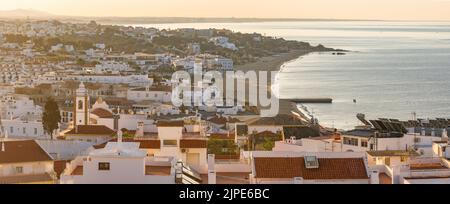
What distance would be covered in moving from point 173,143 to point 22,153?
3.46 ft

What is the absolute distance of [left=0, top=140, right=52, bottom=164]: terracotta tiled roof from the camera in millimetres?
5703

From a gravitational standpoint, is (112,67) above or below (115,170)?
below

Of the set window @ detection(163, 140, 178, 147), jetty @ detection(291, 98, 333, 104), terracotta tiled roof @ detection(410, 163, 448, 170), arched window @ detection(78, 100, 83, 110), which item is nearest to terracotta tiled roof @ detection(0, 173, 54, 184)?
window @ detection(163, 140, 178, 147)

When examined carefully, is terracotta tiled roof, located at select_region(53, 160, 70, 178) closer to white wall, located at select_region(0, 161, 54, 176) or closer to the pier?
white wall, located at select_region(0, 161, 54, 176)

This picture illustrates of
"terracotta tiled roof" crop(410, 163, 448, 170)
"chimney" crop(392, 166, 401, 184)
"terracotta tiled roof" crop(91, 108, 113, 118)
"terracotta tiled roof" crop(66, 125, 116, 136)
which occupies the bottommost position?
"terracotta tiled roof" crop(91, 108, 113, 118)

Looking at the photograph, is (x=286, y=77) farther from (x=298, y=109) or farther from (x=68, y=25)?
(x=68, y=25)

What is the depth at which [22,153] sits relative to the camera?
5824 mm

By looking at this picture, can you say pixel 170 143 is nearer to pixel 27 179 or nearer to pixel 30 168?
pixel 30 168

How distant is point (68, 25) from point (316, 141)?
54039 millimetres

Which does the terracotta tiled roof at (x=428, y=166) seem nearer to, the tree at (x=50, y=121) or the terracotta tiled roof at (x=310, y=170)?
the terracotta tiled roof at (x=310, y=170)

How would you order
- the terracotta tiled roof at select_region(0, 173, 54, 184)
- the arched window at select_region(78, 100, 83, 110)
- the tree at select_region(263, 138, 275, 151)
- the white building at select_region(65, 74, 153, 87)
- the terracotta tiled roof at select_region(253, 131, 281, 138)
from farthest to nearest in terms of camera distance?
the white building at select_region(65, 74, 153, 87), the arched window at select_region(78, 100, 83, 110), the terracotta tiled roof at select_region(253, 131, 281, 138), the tree at select_region(263, 138, 275, 151), the terracotta tiled roof at select_region(0, 173, 54, 184)

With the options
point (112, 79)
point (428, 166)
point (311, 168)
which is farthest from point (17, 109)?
point (311, 168)

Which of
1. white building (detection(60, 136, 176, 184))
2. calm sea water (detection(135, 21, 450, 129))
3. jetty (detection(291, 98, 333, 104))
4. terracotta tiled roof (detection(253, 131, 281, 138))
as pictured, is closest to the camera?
white building (detection(60, 136, 176, 184))
